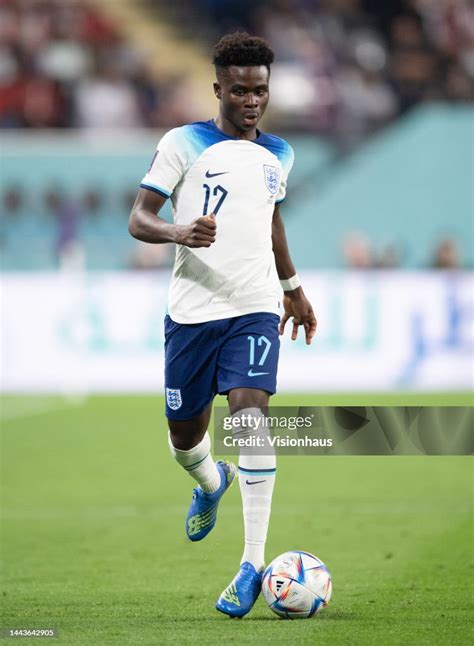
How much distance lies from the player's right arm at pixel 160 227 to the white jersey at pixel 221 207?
6 centimetres

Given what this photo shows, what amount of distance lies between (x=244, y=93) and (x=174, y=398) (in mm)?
1397

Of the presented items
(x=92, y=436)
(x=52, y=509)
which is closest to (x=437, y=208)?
(x=92, y=436)

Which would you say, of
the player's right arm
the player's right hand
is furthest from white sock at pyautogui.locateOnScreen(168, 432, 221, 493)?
the player's right hand

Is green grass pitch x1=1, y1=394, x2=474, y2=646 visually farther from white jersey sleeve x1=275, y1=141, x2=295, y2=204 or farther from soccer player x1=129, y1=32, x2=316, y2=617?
white jersey sleeve x1=275, y1=141, x2=295, y2=204

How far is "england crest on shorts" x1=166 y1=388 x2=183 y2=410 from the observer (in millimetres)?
5934

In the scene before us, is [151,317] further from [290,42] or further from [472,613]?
[472,613]

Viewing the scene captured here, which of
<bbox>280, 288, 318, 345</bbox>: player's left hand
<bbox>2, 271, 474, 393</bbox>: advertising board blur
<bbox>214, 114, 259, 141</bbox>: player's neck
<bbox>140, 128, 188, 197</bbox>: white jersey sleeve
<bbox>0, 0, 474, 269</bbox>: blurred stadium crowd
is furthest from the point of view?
<bbox>0, 0, 474, 269</bbox>: blurred stadium crowd

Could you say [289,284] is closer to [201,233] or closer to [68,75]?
[201,233]

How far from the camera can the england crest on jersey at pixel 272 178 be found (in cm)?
582

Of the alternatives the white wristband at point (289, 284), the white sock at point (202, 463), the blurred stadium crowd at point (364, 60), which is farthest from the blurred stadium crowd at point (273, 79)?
the white sock at point (202, 463)

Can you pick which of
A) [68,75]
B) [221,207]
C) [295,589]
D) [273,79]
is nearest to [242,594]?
[295,589]

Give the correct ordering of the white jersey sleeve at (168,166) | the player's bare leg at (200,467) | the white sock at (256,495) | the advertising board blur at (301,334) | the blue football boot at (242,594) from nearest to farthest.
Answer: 1. the blue football boot at (242,594)
2. the white sock at (256,495)
3. the white jersey sleeve at (168,166)
4. the player's bare leg at (200,467)
5. the advertising board blur at (301,334)

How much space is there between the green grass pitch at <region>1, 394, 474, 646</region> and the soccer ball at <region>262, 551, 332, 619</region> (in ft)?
0.26

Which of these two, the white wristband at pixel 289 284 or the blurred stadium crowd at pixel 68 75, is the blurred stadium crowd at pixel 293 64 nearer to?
Result: the blurred stadium crowd at pixel 68 75
